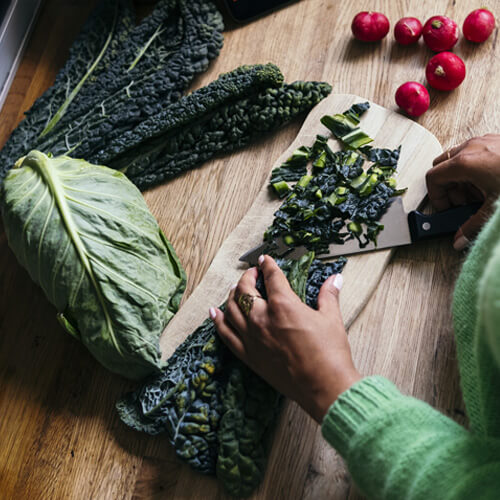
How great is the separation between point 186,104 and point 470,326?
1.16 m

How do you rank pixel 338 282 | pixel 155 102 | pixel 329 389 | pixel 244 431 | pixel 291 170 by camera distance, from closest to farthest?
1. pixel 329 389
2. pixel 244 431
3. pixel 338 282
4. pixel 291 170
5. pixel 155 102

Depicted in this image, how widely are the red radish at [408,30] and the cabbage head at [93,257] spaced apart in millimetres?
1135

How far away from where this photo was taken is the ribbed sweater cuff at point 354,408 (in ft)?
3.37

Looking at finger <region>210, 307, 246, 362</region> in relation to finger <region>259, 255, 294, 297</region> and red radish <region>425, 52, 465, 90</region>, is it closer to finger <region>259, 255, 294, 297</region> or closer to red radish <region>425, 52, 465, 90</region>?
finger <region>259, 255, 294, 297</region>

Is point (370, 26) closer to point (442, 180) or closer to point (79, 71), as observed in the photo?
point (442, 180)

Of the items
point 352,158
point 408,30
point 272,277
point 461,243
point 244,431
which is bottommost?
point 244,431

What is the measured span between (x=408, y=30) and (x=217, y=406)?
4.71 ft

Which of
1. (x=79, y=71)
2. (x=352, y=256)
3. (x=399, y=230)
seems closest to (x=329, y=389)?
(x=352, y=256)

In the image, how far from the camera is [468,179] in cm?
134

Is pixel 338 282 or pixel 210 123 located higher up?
pixel 210 123

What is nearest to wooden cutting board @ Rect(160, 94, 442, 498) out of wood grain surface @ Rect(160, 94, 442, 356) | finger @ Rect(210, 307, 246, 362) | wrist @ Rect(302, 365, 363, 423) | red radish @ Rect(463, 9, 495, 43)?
wood grain surface @ Rect(160, 94, 442, 356)

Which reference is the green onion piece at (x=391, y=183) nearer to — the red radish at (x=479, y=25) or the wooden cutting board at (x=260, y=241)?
the wooden cutting board at (x=260, y=241)

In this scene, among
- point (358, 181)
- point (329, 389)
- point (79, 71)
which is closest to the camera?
point (329, 389)

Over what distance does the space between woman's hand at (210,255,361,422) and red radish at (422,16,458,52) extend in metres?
0.94
